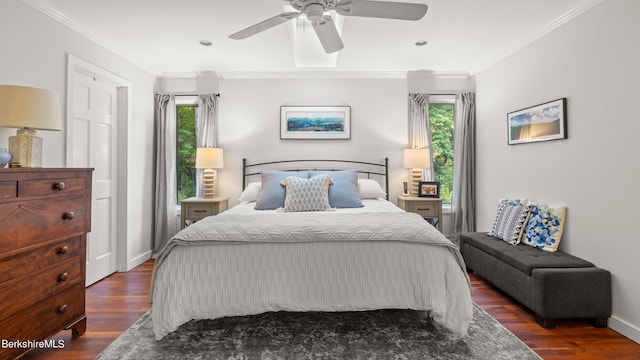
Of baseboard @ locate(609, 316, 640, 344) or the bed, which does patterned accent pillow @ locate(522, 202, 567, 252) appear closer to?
baseboard @ locate(609, 316, 640, 344)

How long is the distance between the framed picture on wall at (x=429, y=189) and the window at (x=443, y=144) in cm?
50

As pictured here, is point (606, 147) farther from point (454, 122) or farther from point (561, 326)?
point (454, 122)

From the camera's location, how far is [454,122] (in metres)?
4.65

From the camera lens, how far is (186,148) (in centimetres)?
468

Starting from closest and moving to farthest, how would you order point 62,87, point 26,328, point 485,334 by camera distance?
point 26,328 → point 485,334 → point 62,87

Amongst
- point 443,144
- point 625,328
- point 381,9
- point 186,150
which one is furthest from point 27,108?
point 443,144

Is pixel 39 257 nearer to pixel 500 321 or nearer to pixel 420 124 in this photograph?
pixel 500 321

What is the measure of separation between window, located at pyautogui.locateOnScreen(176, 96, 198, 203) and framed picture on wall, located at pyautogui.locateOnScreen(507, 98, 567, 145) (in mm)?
4048

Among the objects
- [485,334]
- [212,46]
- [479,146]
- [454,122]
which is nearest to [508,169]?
[479,146]

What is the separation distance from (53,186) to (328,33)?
84.8 inches

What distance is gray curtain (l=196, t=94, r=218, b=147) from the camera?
445cm

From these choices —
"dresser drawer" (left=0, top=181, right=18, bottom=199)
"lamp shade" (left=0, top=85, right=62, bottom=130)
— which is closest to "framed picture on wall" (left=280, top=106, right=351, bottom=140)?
"lamp shade" (left=0, top=85, right=62, bottom=130)

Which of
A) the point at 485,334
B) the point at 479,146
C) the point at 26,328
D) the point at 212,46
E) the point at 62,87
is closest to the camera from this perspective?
the point at 26,328

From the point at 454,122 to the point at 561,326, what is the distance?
292 centimetres
